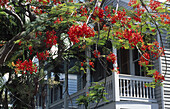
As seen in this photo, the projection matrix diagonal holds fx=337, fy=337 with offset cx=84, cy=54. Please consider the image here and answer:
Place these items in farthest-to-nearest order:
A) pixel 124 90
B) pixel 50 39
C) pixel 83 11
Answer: pixel 124 90 < pixel 83 11 < pixel 50 39

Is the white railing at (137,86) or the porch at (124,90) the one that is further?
the white railing at (137,86)

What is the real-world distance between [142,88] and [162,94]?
110 cm

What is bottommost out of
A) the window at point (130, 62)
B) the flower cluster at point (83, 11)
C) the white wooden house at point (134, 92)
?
the white wooden house at point (134, 92)

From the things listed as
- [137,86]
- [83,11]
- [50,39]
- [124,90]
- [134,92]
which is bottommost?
[134,92]

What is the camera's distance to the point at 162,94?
45.9 feet

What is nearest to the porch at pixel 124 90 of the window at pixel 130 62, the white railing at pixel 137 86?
the white railing at pixel 137 86

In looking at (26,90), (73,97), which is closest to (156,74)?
(26,90)

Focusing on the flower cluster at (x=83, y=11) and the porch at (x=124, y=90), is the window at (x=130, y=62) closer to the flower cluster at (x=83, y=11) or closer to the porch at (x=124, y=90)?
the porch at (x=124, y=90)

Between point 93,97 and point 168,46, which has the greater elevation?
point 168,46

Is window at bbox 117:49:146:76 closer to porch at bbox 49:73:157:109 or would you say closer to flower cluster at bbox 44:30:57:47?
porch at bbox 49:73:157:109

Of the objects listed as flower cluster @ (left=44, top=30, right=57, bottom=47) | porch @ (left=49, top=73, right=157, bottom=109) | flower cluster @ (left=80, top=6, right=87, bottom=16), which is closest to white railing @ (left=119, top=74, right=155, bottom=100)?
porch @ (left=49, top=73, right=157, bottom=109)

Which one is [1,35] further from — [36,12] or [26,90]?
[36,12]

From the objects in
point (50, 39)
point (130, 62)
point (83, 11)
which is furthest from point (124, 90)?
point (50, 39)

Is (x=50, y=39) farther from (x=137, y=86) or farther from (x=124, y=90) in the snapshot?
(x=137, y=86)
